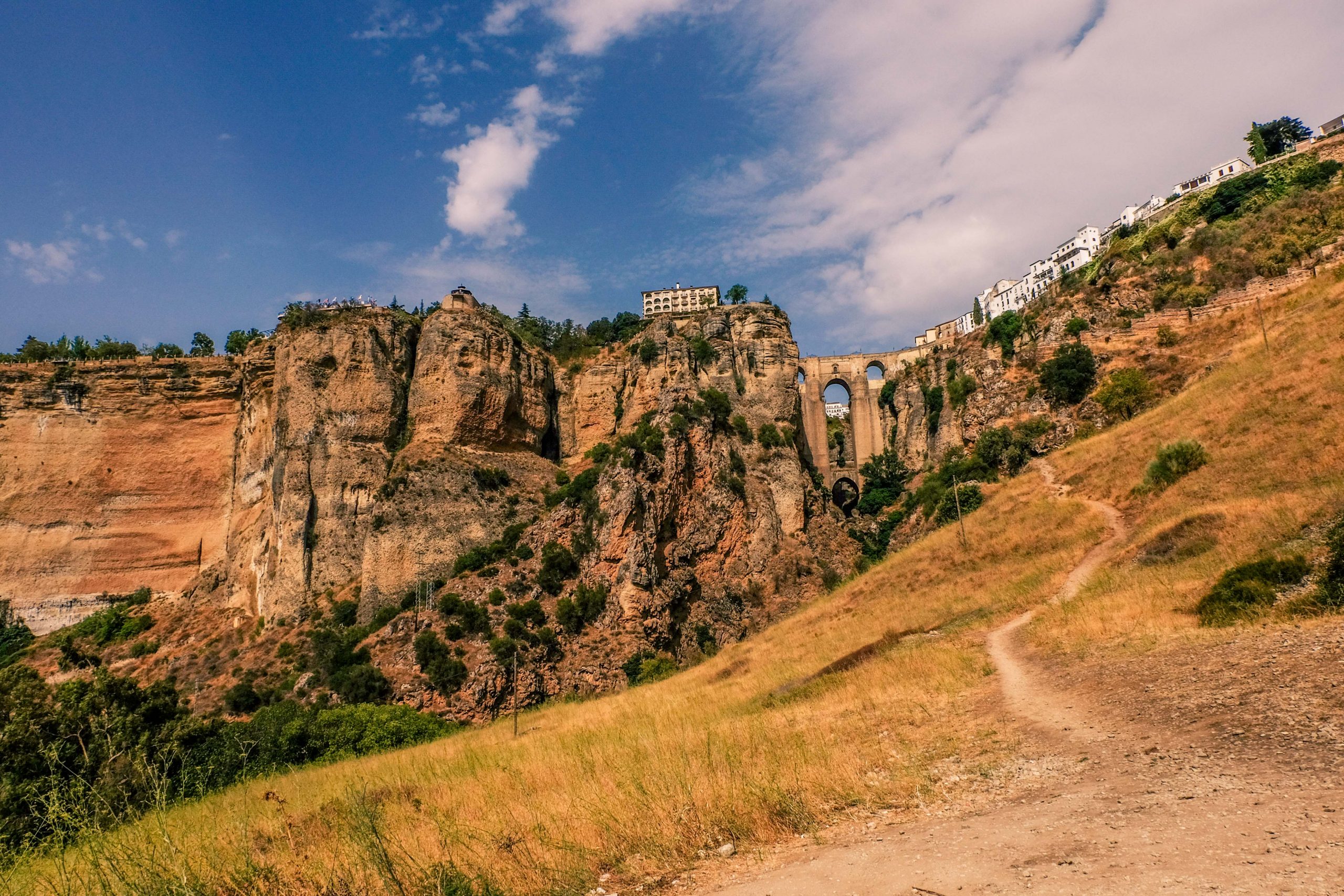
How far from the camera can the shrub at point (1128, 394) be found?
35469 millimetres

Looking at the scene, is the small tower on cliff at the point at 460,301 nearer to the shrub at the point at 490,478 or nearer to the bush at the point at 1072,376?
the shrub at the point at 490,478

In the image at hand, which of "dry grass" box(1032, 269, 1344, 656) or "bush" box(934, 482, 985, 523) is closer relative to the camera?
"dry grass" box(1032, 269, 1344, 656)

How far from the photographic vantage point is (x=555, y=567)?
112ft

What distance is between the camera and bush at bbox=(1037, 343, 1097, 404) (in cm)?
3988

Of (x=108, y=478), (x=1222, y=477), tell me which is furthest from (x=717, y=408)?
(x=108, y=478)

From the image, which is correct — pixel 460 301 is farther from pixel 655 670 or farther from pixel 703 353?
pixel 655 670

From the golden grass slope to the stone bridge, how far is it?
27273 millimetres

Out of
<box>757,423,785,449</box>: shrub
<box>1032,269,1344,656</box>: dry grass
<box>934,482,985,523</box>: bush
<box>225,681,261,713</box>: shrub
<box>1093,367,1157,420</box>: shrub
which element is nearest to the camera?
<box>1032,269,1344,656</box>: dry grass

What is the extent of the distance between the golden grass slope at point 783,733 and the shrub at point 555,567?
8.51 meters

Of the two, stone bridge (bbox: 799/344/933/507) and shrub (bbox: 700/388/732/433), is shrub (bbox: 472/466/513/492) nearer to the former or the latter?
shrub (bbox: 700/388/732/433)

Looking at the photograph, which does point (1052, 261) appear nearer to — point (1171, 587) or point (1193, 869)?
point (1171, 587)

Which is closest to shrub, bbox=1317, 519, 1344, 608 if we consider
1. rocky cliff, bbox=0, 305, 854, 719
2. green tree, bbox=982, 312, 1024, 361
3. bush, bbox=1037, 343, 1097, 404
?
rocky cliff, bbox=0, 305, 854, 719

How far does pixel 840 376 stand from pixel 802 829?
55.3 m

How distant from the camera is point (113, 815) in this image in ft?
15.5
